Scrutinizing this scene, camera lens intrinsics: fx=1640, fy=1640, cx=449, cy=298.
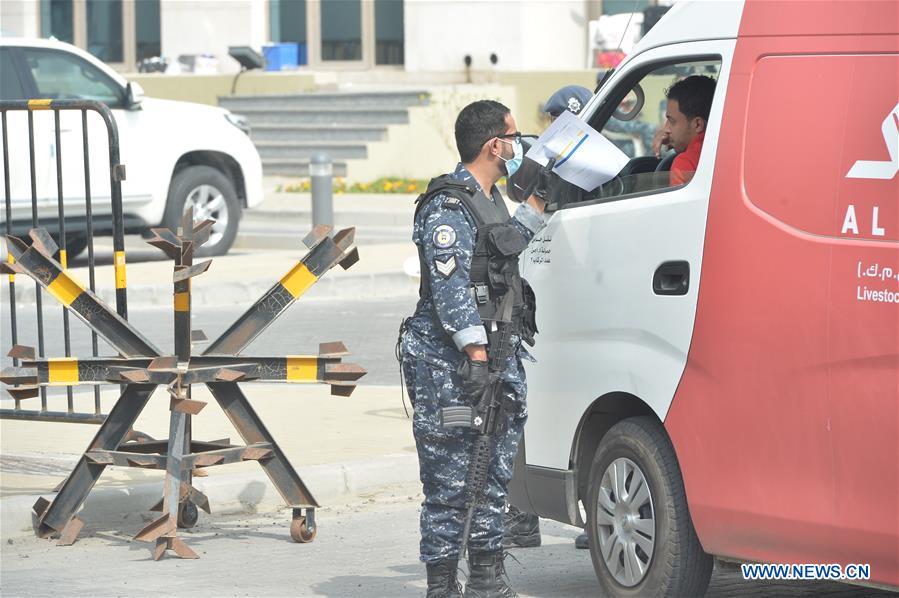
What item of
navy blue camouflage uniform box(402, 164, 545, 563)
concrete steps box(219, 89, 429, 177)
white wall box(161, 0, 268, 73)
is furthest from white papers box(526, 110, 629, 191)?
white wall box(161, 0, 268, 73)

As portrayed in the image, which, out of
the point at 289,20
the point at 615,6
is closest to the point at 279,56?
the point at 289,20

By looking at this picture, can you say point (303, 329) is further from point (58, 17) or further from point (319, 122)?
point (58, 17)

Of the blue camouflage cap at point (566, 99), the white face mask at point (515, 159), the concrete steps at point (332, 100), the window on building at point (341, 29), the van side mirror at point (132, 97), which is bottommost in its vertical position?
the white face mask at point (515, 159)

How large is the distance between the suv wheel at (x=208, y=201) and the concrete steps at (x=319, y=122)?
23.2ft

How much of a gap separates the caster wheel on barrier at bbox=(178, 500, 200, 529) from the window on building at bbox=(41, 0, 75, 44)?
25.7 metres

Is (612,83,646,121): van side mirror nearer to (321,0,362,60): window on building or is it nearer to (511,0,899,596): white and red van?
(511,0,899,596): white and red van

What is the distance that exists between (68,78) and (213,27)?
12989 millimetres

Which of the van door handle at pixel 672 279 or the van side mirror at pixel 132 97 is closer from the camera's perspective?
the van door handle at pixel 672 279

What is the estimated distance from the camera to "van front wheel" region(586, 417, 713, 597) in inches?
211

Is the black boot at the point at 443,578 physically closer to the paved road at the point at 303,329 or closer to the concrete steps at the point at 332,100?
the paved road at the point at 303,329

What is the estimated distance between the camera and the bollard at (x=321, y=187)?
Answer: 17547 mm

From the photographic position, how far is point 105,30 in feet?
104

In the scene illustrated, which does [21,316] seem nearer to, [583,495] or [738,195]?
[583,495]

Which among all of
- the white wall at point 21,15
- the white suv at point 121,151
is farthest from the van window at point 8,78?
the white wall at point 21,15
